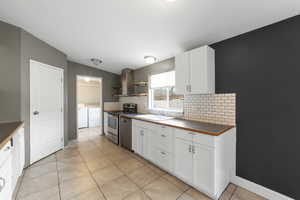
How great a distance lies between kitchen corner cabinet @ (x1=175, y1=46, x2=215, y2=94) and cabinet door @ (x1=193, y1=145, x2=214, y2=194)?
2.96ft

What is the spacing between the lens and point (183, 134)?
1.76m

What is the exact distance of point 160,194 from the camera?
161cm

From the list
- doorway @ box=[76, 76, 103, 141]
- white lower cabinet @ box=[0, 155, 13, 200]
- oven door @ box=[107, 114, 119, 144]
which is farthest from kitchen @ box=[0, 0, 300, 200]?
doorway @ box=[76, 76, 103, 141]

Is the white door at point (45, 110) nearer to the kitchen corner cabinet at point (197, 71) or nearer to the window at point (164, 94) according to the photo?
the window at point (164, 94)

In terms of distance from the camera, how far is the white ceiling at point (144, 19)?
134 centimetres

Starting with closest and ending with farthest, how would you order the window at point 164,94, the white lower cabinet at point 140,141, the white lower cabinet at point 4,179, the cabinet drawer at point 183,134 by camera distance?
the white lower cabinet at point 4,179 < the cabinet drawer at point 183,134 < the white lower cabinet at point 140,141 < the window at point 164,94

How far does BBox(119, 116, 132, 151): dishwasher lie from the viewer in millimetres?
2896

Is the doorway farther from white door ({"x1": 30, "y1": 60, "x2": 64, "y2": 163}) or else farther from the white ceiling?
the white ceiling

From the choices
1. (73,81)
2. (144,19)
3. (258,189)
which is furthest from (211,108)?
(73,81)

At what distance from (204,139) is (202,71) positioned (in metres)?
1.06

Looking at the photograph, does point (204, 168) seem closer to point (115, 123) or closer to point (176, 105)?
point (176, 105)

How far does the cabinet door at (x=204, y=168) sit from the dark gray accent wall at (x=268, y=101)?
0.68m

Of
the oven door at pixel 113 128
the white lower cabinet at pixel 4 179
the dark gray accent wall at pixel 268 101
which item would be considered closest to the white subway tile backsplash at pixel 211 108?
the dark gray accent wall at pixel 268 101

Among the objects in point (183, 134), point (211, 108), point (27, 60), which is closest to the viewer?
point (183, 134)
